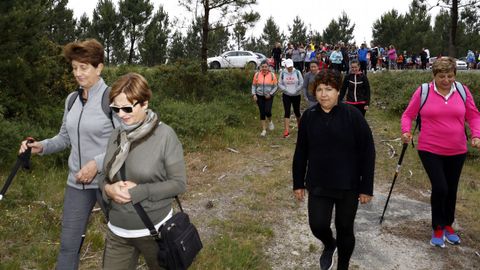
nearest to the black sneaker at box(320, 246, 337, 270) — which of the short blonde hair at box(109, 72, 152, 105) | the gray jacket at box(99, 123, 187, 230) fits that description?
the gray jacket at box(99, 123, 187, 230)

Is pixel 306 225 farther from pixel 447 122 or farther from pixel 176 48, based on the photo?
pixel 176 48

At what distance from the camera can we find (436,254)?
4.41 metres

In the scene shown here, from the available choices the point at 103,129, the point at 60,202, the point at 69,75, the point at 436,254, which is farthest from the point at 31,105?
the point at 436,254

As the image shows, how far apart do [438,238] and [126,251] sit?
12.0 ft

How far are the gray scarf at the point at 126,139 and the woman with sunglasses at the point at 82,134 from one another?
0.40m

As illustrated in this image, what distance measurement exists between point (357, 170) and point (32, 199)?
455 centimetres

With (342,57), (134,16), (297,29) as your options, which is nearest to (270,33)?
(297,29)

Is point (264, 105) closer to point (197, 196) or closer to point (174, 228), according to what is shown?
point (197, 196)

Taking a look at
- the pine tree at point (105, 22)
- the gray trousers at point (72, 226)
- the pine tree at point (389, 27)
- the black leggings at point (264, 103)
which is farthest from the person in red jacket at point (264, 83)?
the pine tree at point (389, 27)

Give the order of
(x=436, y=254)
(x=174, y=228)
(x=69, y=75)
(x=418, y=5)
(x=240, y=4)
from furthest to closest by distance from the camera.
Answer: (x=418, y=5) < (x=240, y=4) < (x=69, y=75) < (x=436, y=254) < (x=174, y=228)

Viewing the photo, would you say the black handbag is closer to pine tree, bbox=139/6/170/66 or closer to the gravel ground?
the gravel ground

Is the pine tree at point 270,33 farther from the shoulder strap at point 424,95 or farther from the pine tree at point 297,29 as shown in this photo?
the shoulder strap at point 424,95

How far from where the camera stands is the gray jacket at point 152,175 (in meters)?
2.31

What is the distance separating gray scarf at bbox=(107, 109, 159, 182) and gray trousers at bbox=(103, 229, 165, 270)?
0.41 m
